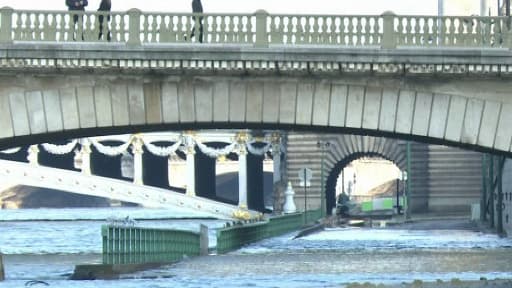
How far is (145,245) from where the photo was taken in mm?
47500

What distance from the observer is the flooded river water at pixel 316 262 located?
38.3 m

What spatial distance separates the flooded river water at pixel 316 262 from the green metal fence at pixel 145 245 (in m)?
0.81

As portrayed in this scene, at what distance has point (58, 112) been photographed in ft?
118

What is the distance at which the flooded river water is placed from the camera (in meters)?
38.3

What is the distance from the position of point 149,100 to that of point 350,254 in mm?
19553

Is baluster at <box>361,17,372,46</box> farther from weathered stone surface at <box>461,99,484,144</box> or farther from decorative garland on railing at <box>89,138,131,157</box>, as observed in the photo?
decorative garland on railing at <box>89,138,131,157</box>

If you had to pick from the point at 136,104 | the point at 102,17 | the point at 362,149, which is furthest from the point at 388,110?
the point at 362,149

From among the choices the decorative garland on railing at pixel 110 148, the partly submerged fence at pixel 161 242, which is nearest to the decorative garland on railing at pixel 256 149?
the decorative garland on railing at pixel 110 148

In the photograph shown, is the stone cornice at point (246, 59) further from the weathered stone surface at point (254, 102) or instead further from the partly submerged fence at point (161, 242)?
the partly submerged fence at point (161, 242)

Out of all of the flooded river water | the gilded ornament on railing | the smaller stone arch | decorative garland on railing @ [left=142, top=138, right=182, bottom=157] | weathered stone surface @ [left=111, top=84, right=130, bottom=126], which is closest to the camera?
weathered stone surface @ [left=111, top=84, right=130, bottom=126]

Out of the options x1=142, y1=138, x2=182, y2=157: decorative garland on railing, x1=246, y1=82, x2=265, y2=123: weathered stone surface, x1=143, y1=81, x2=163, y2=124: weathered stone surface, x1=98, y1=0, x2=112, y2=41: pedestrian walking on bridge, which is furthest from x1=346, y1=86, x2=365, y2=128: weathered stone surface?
x1=142, y1=138, x2=182, y2=157: decorative garland on railing

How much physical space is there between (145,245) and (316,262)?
5.42 meters

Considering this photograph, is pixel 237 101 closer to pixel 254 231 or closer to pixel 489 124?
pixel 489 124

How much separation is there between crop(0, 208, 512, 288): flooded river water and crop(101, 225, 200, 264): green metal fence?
32.1 inches
